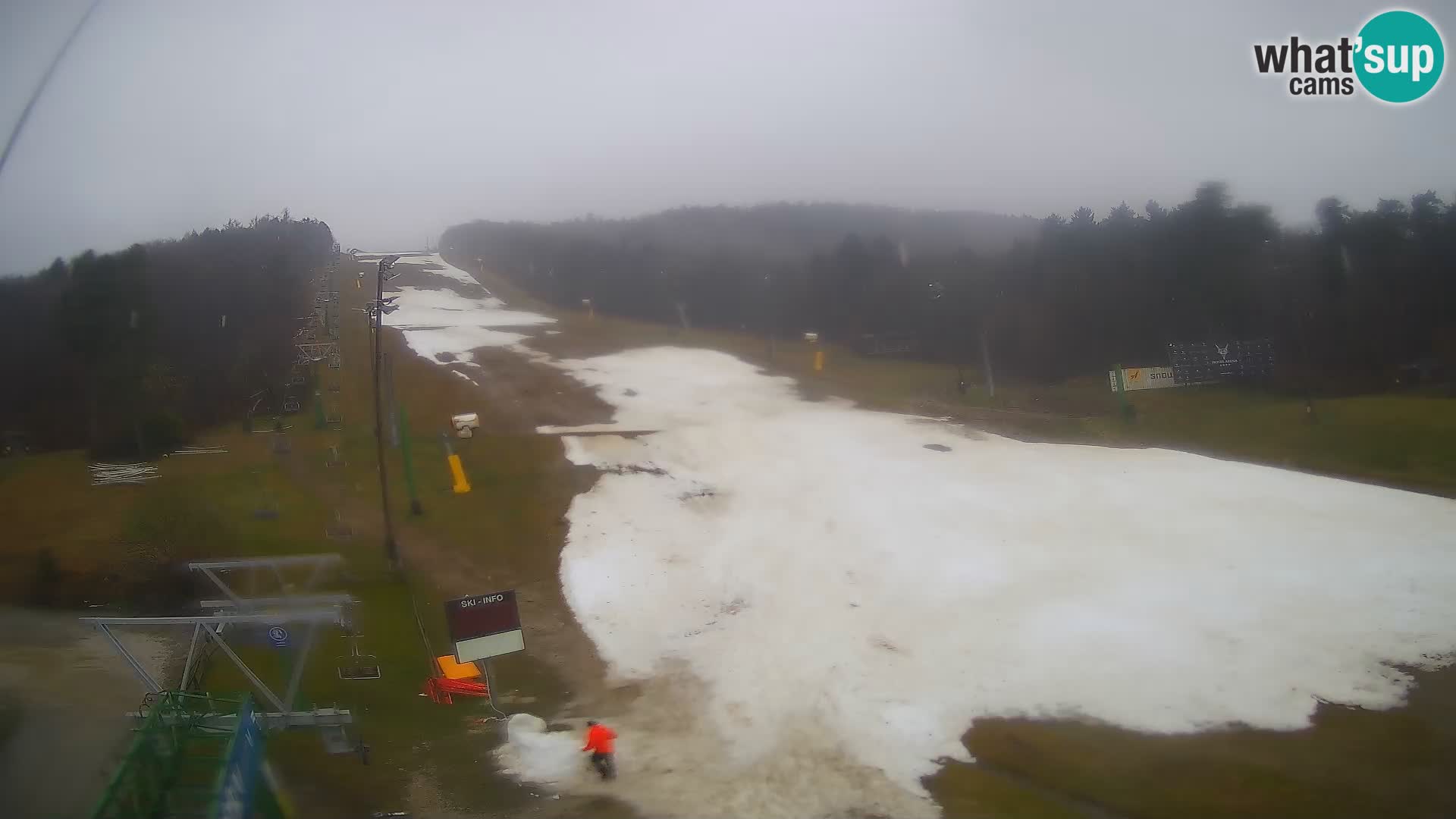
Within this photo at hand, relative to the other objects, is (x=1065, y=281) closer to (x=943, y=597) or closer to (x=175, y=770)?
(x=943, y=597)

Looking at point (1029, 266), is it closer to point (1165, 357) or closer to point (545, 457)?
point (1165, 357)

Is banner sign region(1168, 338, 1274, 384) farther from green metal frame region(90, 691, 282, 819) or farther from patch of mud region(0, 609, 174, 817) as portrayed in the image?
patch of mud region(0, 609, 174, 817)

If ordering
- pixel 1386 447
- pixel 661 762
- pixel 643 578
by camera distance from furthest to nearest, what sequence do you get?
1. pixel 1386 447
2. pixel 643 578
3. pixel 661 762

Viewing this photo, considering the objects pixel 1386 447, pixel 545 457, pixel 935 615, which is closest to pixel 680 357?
pixel 545 457

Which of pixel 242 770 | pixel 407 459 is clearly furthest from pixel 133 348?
pixel 242 770

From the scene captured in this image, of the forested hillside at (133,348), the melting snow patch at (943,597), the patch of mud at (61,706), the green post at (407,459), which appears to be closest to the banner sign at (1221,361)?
the melting snow patch at (943,597)

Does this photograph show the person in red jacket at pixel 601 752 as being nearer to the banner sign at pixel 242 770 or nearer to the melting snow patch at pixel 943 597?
the melting snow patch at pixel 943 597

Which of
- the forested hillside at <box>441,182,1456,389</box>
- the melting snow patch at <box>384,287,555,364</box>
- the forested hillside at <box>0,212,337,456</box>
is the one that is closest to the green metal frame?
the forested hillside at <box>0,212,337,456</box>
